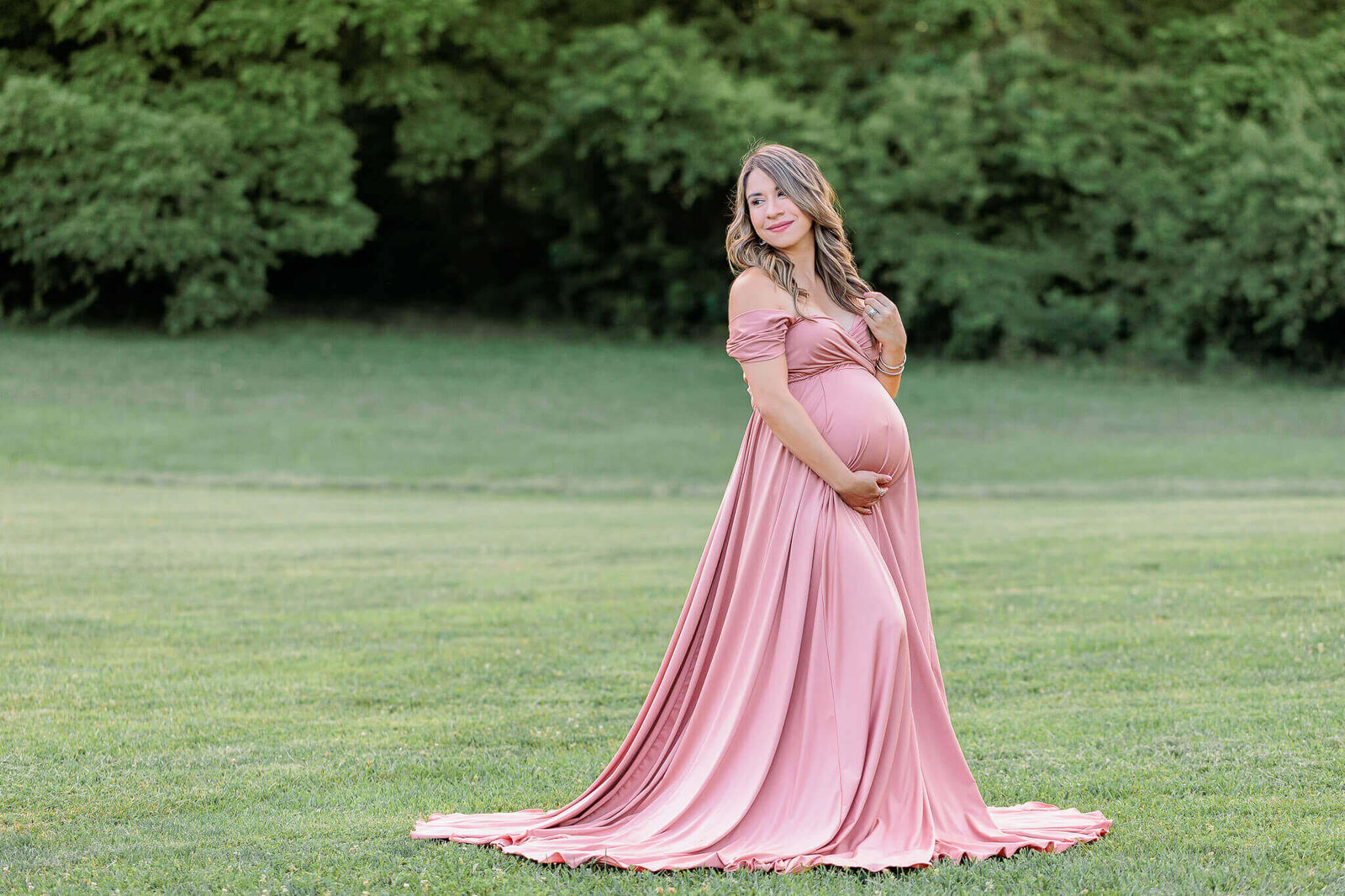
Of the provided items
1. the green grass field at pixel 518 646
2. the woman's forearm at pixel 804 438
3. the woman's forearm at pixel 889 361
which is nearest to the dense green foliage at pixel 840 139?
the green grass field at pixel 518 646

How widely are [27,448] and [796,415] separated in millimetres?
18369

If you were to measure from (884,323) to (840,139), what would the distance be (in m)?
25.9

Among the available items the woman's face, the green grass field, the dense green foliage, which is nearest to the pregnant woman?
the woman's face

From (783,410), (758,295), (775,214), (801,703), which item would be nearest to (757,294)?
(758,295)

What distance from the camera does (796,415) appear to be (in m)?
4.32

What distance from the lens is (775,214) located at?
14.5ft

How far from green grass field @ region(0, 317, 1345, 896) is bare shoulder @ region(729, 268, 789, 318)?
1.69 metres

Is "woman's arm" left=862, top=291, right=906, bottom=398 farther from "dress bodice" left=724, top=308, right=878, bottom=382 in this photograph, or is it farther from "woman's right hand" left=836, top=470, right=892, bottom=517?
"woman's right hand" left=836, top=470, right=892, bottom=517

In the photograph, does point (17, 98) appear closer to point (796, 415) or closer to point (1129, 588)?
point (1129, 588)

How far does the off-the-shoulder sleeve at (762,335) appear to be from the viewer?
432 cm

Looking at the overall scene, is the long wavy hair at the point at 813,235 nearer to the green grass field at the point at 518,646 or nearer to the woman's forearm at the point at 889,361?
the woman's forearm at the point at 889,361

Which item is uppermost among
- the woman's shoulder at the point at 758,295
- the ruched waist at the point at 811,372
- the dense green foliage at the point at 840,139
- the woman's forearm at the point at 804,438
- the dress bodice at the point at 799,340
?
the dense green foliage at the point at 840,139

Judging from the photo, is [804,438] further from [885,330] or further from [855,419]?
[885,330]

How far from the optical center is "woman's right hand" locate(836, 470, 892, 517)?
4.34 metres
